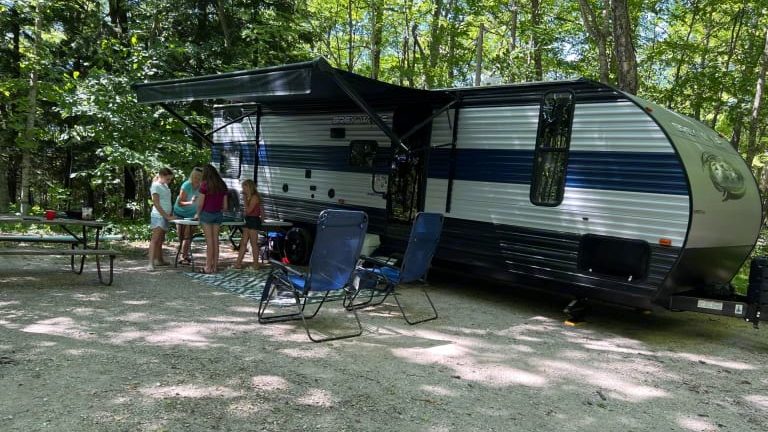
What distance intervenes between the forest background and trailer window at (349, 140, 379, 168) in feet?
6.50

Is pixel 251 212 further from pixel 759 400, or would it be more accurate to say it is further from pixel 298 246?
pixel 759 400

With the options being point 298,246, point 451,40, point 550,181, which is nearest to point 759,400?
point 550,181

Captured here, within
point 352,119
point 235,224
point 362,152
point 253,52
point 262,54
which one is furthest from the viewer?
point 262,54

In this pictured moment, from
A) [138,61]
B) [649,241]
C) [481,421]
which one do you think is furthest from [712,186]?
[138,61]

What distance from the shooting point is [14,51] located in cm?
1412

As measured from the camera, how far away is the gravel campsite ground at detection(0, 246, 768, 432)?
325 centimetres

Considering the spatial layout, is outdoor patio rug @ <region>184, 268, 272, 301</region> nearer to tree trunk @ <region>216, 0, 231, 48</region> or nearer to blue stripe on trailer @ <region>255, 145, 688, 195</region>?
blue stripe on trailer @ <region>255, 145, 688, 195</region>

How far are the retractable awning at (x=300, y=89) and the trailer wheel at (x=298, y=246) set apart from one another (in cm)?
216

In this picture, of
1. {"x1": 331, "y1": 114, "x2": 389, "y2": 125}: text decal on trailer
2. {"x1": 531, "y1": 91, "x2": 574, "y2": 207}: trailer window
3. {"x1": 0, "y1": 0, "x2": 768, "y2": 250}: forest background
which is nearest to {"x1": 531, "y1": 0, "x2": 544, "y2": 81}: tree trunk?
{"x1": 0, "y1": 0, "x2": 768, "y2": 250}: forest background

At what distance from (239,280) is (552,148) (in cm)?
428

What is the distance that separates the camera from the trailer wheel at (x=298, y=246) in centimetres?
884

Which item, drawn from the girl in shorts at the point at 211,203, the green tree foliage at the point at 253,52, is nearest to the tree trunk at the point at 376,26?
the green tree foliage at the point at 253,52

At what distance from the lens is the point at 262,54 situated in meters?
13.6

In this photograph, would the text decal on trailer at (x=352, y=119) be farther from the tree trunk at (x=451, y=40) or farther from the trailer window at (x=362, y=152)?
the tree trunk at (x=451, y=40)
